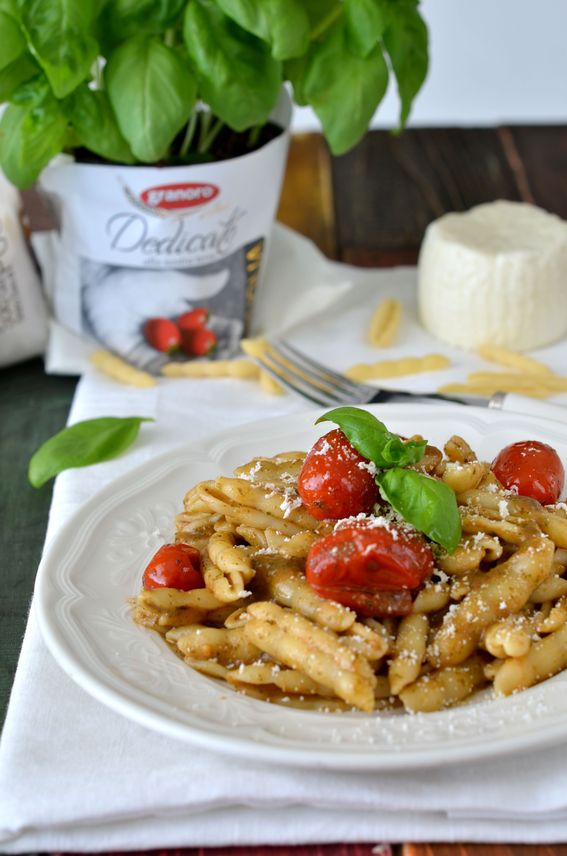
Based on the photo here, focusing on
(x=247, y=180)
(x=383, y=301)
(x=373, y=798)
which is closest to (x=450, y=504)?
(x=373, y=798)

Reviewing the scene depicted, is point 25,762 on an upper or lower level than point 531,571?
lower

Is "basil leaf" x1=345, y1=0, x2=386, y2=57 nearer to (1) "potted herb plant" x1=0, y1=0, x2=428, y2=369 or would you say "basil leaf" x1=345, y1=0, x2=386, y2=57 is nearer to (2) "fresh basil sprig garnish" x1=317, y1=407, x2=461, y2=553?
(1) "potted herb plant" x1=0, y1=0, x2=428, y2=369

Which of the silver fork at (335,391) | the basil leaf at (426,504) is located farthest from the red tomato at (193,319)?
the basil leaf at (426,504)

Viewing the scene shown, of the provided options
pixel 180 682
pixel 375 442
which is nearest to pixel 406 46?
pixel 375 442

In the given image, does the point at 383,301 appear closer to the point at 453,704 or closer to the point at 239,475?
the point at 239,475

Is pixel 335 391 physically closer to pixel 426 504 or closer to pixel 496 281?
pixel 496 281

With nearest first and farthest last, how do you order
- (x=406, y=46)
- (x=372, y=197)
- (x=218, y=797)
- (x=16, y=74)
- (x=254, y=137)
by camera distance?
1. (x=218, y=797)
2. (x=16, y=74)
3. (x=406, y=46)
4. (x=254, y=137)
5. (x=372, y=197)
